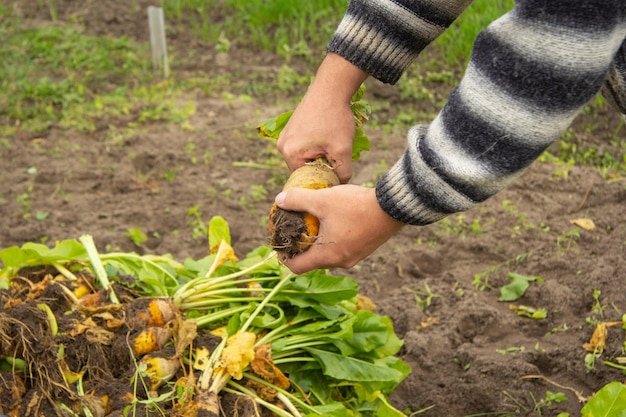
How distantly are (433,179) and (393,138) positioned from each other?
11.1 feet

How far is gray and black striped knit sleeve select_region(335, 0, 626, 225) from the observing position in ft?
4.75

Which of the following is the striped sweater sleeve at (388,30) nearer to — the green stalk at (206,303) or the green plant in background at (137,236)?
the green stalk at (206,303)

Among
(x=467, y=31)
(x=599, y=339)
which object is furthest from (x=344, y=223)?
(x=467, y=31)

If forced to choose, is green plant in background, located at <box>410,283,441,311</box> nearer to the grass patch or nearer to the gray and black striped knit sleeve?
the gray and black striped knit sleeve

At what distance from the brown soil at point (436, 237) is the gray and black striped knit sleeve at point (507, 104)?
1.32 meters

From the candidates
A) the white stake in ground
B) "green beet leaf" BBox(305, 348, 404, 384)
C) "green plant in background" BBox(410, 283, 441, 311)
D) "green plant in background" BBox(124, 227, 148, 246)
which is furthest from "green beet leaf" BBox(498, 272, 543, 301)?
the white stake in ground

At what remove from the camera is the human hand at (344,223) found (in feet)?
5.81

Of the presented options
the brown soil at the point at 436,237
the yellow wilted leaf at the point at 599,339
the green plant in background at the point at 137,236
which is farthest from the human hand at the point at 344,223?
the green plant in background at the point at 137,236

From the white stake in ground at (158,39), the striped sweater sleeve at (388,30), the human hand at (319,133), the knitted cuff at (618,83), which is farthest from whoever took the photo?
the white stake in ground at (158,39)

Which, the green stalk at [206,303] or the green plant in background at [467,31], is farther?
the green plant in background at [467,31]

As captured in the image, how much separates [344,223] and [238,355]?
65 centimetres

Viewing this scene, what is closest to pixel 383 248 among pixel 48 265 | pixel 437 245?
pixel 437 245

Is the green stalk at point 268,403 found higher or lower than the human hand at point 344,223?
lower

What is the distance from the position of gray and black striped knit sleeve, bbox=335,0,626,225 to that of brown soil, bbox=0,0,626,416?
4.33 feet
